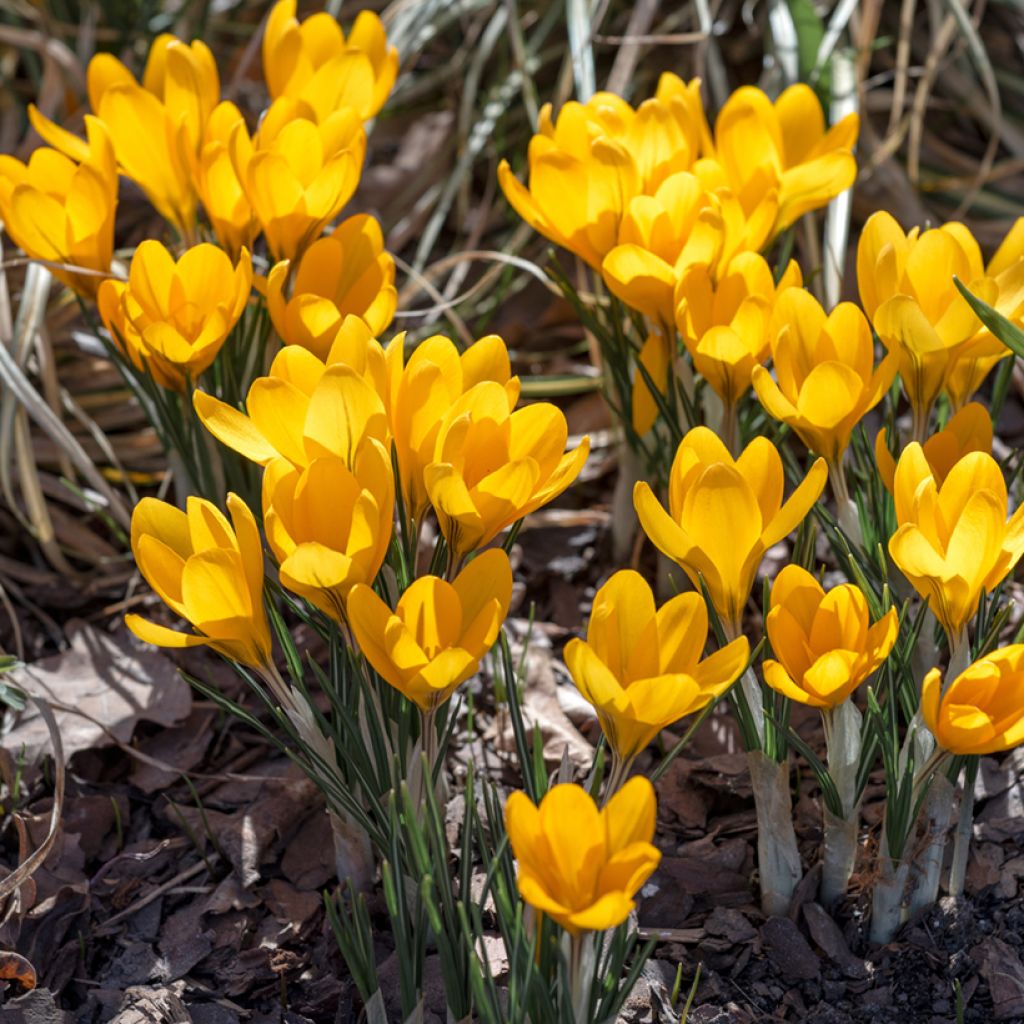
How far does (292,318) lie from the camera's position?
A: 4.53 ft

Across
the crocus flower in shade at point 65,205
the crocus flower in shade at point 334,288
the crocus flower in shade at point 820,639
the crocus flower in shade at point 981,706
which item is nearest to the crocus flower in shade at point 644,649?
the crocus flower in shade at point 820,639

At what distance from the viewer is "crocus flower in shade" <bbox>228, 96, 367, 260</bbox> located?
1457 mm

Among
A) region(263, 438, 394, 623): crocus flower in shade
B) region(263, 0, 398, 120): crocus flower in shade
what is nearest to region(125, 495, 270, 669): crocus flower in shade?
region(263, 438, 394, 623): crocus flower in shade

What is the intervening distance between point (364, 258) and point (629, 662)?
635 millimetres

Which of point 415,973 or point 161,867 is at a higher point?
point 415,973

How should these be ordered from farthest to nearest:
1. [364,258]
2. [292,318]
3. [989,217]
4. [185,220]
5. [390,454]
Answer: [989,217] → [185,220] → [364,258] → [292,318] → [390,454]

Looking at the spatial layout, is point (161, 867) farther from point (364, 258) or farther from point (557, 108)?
point (557, 108)

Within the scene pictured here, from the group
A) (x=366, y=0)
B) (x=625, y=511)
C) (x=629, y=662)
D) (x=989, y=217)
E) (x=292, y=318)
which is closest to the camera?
(x=629, y=662)

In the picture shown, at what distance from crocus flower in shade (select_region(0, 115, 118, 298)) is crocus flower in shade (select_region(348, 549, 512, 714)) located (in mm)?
668

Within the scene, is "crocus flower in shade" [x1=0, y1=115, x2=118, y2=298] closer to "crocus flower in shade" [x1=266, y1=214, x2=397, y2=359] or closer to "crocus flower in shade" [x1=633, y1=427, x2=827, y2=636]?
"crocus flower in shade" [x1=266, y1=214, x2=397, y2=359]

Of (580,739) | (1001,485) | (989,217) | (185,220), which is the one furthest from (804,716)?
(989,217)

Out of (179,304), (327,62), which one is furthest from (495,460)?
(327,62)

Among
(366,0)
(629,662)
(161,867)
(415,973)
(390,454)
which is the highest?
(366,0)

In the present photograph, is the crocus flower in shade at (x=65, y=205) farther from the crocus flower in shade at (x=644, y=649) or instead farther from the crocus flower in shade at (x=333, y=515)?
the crocus flower in shade at (x=644, y=649)
